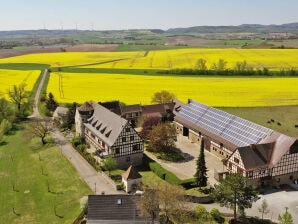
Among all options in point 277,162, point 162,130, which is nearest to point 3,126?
point 162,130

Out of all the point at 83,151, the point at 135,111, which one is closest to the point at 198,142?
the point at 135,111

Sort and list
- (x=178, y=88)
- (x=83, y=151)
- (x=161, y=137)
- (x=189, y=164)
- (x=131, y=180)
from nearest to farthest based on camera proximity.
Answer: (x=131, y=180) < (x=189, y=164) < (x=161, y=137) < (x=83, y=151) < (x=178, y=88)

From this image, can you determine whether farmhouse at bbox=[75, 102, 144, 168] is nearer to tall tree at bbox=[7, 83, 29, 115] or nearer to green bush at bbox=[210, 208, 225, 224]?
green bush at bbox=[210, 208, 225, 224]

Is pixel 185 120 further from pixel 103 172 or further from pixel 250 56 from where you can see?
pixel 250 56

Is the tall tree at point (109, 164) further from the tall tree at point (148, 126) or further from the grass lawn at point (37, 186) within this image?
the tall tree at point (148, 126)

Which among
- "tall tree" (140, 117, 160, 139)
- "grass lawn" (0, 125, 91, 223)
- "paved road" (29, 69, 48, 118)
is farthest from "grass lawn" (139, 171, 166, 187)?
"paved road" (29, 69, 48, 118)

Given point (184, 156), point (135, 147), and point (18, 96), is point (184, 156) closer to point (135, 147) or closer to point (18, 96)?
point (135, 147)
